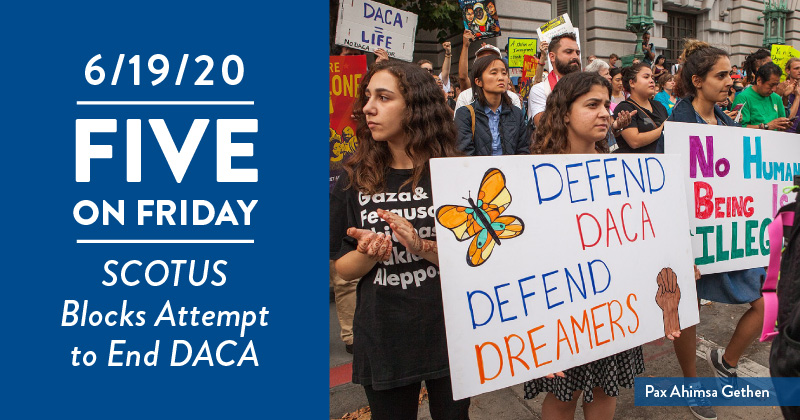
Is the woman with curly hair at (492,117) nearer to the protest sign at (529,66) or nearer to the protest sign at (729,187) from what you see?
the protest sign at (729,187)

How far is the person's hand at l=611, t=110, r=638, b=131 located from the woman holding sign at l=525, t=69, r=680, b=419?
0.88 m

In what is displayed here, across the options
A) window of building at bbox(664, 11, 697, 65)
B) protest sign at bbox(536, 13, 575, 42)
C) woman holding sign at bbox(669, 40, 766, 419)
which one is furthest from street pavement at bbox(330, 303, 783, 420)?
window of building at bbox(664, 11, 697, 65)

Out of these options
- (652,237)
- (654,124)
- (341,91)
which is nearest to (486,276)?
(652,237)

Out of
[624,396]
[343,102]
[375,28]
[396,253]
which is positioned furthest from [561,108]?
[375,28]

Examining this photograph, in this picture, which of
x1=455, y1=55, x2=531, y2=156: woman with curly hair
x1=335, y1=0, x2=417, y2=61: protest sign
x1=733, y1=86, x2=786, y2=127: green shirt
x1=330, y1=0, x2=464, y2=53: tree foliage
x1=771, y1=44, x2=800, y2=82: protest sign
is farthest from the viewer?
x1=330, y1=0, x2=464, y2=53: tree foliage

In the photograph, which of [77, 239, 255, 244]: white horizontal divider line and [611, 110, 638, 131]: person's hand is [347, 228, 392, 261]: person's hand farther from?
[611, 110, 638, 131]: person's hand

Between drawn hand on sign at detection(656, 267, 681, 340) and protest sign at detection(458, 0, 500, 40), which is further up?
protest sign at detection(458, 0, 500, 40)

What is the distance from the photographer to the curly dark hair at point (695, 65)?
2.98 m

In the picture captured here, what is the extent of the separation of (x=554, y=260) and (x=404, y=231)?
57cm

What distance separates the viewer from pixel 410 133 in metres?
1.89

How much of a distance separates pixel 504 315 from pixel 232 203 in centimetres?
93

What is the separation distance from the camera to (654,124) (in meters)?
3.18

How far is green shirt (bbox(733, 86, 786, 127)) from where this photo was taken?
5.81 m

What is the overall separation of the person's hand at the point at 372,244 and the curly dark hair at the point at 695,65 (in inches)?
92.4
